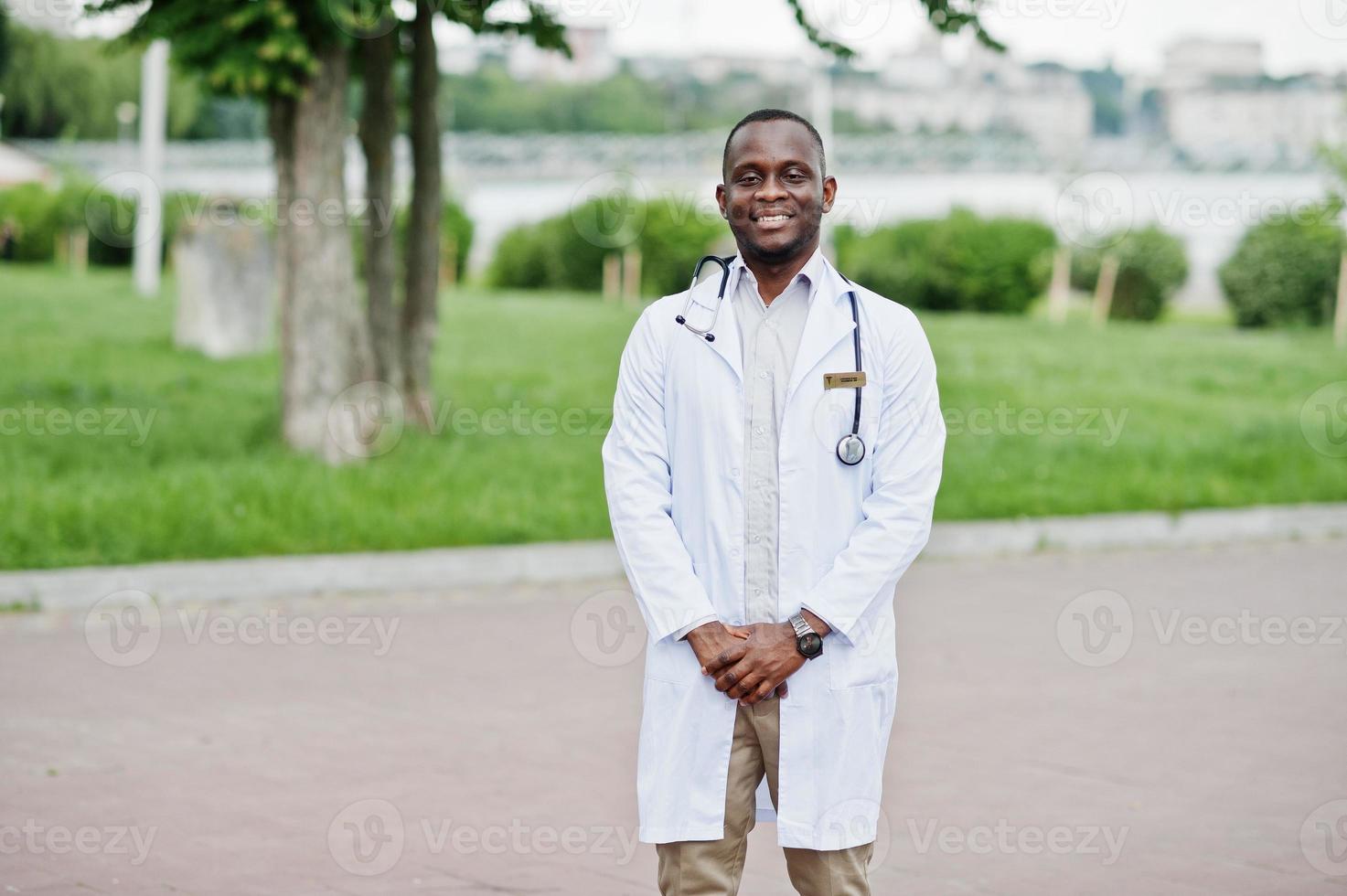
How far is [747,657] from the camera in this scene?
10.5 feet

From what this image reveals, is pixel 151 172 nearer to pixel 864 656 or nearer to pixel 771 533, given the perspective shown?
pixel 771 533

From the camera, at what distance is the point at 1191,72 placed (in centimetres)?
4781

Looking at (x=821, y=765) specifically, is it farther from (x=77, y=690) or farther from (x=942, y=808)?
(x=77, y=690)

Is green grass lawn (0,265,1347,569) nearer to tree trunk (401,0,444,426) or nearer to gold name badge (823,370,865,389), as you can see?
tree trunk (401,0,444,426)

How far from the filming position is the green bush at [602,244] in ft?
111

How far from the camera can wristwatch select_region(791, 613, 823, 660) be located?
3.22 m

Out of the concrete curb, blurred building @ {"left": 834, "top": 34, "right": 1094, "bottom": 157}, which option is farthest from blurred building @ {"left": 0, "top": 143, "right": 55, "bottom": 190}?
the concrete curb

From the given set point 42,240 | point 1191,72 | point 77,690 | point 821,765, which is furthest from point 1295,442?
point 1191,72

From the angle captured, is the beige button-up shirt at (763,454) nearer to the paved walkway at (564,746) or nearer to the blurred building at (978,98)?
the paved walkway at (564,746)

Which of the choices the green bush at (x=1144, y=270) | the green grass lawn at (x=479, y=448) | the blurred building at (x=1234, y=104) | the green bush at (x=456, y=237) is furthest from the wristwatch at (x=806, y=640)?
the blurred building at (x=1234, y=104)

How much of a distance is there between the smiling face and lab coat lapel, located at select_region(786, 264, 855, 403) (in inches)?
4.3

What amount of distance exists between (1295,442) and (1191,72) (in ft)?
121

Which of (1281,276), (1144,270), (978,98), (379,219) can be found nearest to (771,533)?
(379,219)

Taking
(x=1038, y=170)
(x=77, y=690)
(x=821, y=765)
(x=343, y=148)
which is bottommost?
(x=77, y=690)
